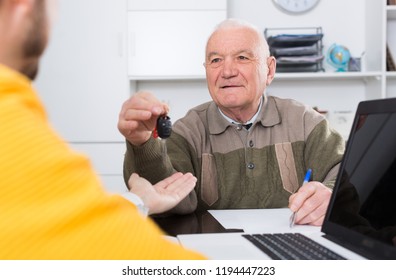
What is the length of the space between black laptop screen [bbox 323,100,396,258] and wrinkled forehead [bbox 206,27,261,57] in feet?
3.11

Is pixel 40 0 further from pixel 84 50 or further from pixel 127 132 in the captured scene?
pixel 84 50

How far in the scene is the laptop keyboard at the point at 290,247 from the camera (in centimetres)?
94

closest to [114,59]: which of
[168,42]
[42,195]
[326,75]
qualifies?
[168,42]

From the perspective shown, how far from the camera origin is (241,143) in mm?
1918

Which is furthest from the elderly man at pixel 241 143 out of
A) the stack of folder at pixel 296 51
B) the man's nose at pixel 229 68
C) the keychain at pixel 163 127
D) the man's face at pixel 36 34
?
the stack of folder at pixel 296 51

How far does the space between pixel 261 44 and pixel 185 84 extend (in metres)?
1.82

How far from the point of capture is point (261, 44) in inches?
82.4

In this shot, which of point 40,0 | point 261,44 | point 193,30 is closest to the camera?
point 40,0

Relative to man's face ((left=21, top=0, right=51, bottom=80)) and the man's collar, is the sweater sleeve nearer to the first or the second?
the man's collar

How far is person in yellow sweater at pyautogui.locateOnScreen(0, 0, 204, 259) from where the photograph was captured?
46cm

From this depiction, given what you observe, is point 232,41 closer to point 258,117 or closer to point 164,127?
point 258,117

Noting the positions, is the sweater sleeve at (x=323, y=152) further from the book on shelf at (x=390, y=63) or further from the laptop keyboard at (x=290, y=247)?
the book on shelf at (x=390, y=63)

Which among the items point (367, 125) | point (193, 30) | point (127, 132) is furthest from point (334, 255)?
point (193, 30)

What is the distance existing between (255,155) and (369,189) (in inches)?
34.9
